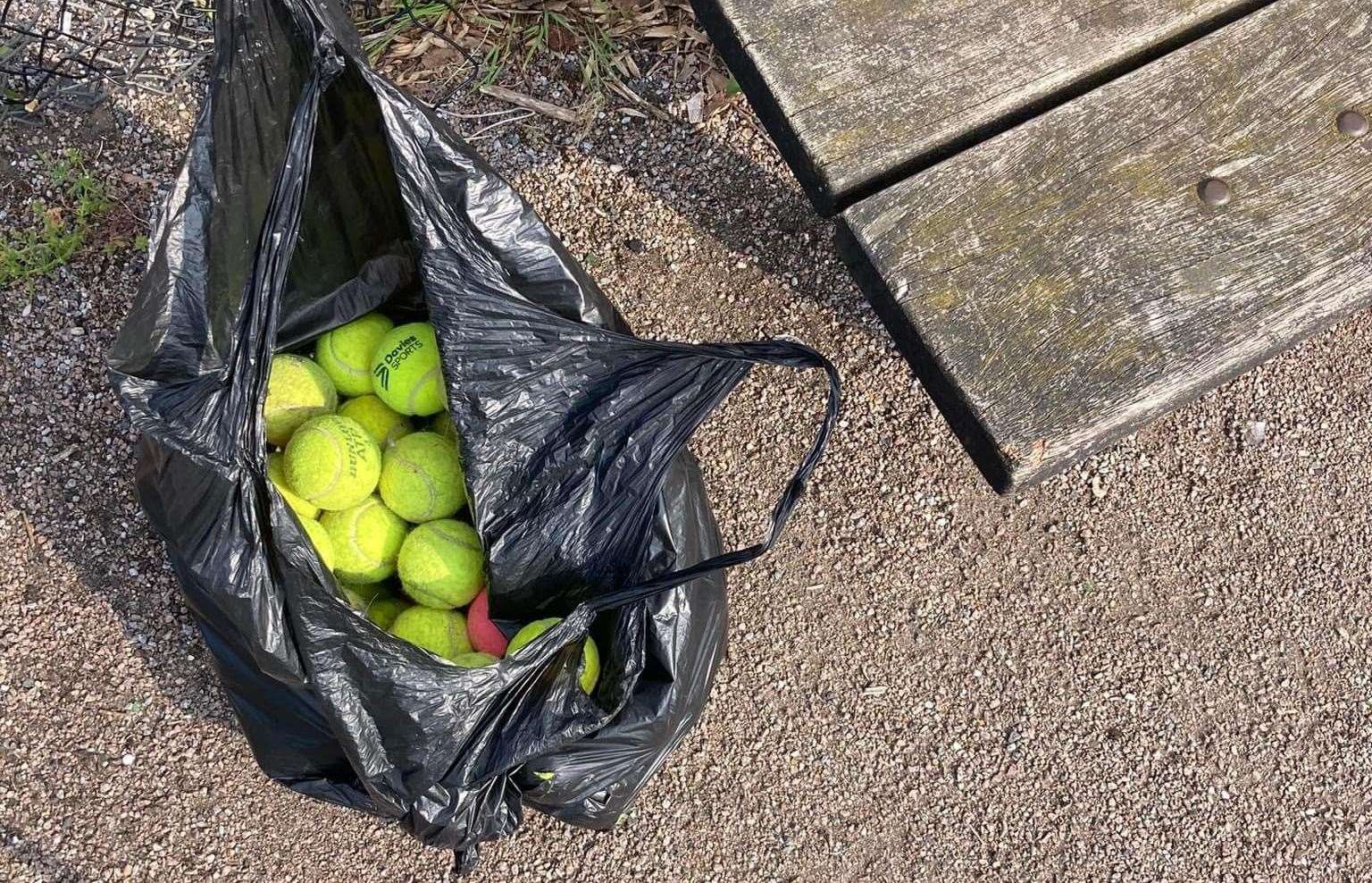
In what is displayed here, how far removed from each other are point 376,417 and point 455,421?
28 cm

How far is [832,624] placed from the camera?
218 cm

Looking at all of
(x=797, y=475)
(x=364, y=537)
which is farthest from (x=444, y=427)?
(x=797, y=475)

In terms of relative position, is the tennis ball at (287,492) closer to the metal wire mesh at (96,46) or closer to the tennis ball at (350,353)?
the tennis ball at (350,353)

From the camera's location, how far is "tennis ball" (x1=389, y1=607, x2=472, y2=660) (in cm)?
179

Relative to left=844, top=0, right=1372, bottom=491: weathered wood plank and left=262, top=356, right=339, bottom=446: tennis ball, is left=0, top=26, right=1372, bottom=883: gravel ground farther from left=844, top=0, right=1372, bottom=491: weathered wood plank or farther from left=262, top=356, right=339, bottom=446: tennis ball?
left=844, top=0, right=1372, bottom=491: weathered wood plank

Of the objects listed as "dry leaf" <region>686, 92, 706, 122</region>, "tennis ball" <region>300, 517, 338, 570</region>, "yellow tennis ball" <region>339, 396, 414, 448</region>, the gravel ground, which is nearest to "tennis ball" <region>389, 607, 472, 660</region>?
"tennis ball" <region>300, 517, 338, 570</region>

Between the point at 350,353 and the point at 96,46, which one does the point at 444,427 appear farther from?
the point at 96,46

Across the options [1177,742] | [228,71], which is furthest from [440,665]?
[1177,742]

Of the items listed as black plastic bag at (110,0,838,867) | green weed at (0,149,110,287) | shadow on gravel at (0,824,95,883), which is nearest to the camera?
black plastic bag at (110,0,838,867)

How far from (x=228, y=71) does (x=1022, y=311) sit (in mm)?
1187

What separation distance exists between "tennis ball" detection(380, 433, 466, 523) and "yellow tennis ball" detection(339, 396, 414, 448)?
5 cm

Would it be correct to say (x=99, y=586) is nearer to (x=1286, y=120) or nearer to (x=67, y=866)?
(x=67, y=866)

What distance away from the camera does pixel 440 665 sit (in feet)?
4.91

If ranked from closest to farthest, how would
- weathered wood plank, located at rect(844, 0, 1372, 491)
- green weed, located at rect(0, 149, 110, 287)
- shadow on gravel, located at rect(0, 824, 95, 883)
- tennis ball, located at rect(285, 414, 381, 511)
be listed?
1. weathered wood plank, located at rect(844, 0, 1372, 491)
2. tennis ball, located at rect(285, 414, 381, 511)
3. shadow on gravel, located at rect(0, 824, 95, 883)
4. green weed, located at rect(0, 149, 110, 287)
